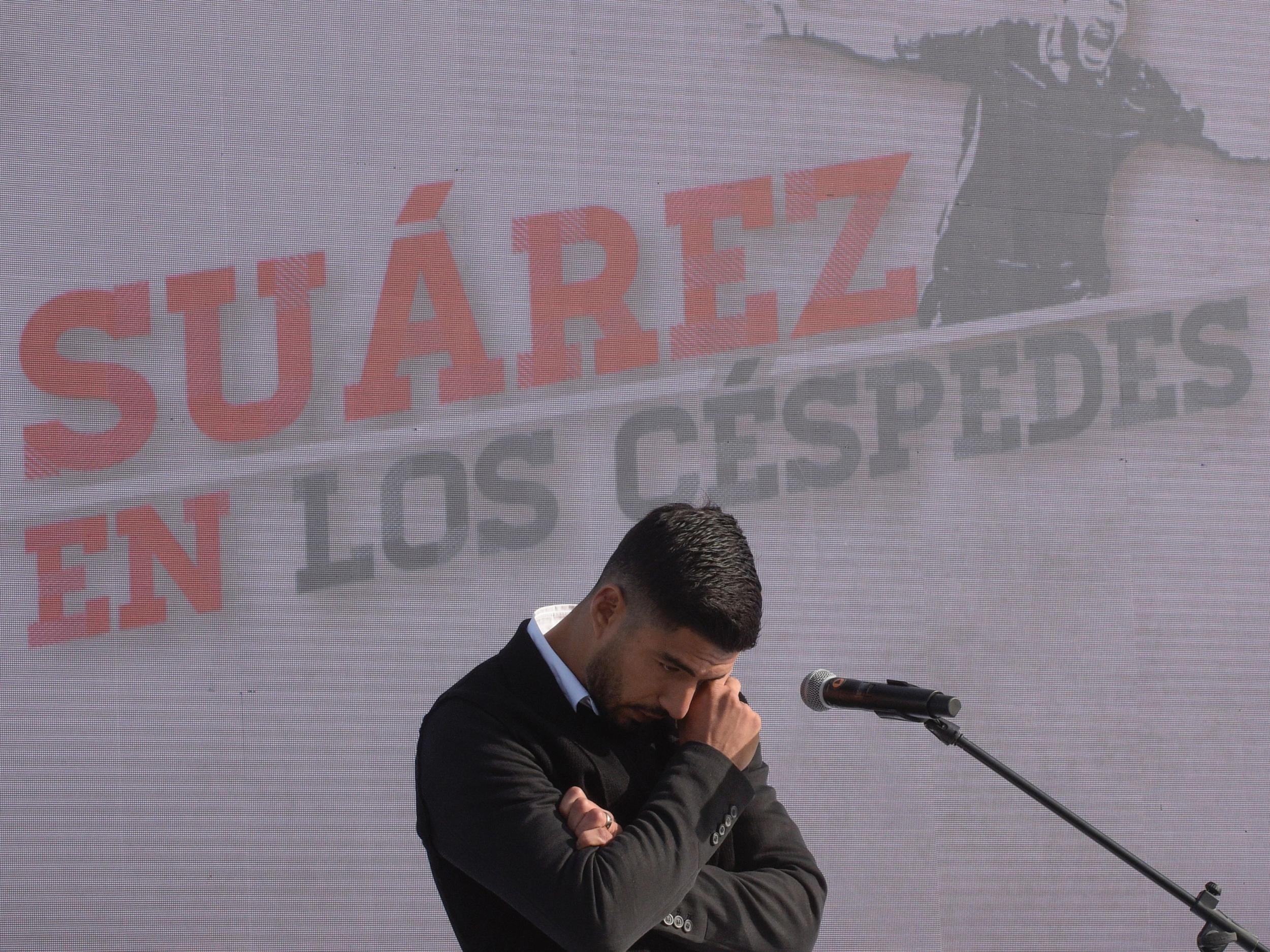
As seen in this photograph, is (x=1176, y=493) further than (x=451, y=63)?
No

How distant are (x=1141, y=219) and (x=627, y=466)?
133cm

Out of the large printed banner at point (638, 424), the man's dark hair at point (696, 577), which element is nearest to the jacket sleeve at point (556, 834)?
the man's dark hair at point (696, 577)

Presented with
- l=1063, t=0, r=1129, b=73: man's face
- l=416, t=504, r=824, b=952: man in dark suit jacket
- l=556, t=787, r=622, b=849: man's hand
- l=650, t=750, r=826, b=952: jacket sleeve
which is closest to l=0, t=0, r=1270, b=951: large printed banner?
l=1063, t=0, r=1129, b=73: man's face

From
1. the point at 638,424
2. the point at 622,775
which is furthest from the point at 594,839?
the point at 638,424

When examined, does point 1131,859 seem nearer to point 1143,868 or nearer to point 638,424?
point 1143,868

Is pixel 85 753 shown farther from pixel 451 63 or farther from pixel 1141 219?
pixel 1141 219

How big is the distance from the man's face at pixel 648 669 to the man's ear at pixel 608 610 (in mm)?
14

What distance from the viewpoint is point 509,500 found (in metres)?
2.59

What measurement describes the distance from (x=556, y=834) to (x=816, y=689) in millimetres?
A: 404

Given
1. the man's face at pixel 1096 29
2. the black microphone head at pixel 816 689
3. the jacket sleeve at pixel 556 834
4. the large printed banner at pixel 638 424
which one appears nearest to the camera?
the jacket sleeve at pixel 556 834

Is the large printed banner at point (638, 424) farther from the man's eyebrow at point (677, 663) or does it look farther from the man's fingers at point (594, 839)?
the man's fingers at point (594, 839)

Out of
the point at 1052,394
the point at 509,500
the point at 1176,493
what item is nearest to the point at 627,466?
the point at 509,500

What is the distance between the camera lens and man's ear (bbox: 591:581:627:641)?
1332mm

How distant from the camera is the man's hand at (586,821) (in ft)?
3.91
